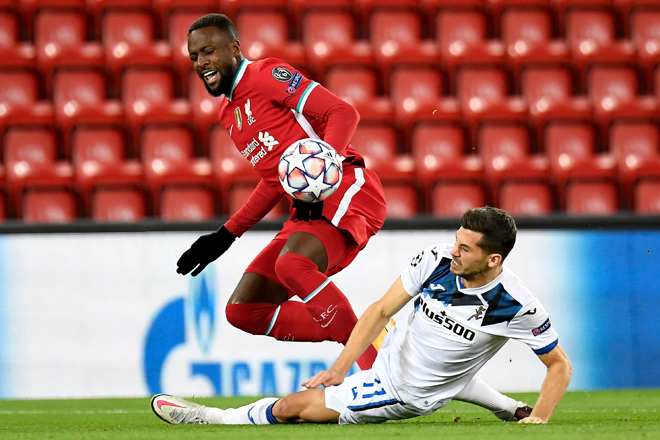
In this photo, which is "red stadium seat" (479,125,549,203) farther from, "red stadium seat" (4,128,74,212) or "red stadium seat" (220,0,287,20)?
"red stadium seat" (4,128,74,212)

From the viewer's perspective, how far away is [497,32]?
7.83 m

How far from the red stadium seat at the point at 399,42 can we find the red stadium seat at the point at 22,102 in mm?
2768

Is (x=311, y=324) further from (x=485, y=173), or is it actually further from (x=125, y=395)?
(x=485, y=173)

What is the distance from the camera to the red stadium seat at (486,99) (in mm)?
6996

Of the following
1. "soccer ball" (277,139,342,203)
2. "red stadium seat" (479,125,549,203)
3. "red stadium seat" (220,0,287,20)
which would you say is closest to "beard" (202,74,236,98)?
"soccer ball" (277,139,342,203)

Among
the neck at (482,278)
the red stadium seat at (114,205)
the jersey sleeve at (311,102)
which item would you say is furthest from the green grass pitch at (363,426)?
the red stadium seat at (114,205)

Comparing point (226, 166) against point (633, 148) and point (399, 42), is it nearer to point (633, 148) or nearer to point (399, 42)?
point (399, 42)

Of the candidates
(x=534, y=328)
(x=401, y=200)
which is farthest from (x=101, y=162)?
(x=534, y=328)

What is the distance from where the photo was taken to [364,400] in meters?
3.42

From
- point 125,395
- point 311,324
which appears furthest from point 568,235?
point 125,395

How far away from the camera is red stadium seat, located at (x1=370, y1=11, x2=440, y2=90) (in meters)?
7.39

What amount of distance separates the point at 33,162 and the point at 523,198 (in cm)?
379

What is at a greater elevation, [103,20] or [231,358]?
[103,20]

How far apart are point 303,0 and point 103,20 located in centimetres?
177
